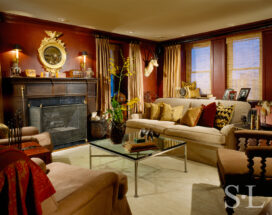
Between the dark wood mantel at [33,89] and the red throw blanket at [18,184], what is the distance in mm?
3398

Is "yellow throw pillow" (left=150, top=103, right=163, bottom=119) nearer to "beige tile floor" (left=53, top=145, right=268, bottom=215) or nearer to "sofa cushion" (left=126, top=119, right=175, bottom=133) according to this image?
"sofa cushion" (left=126, top=119, right=175, bottom=133)

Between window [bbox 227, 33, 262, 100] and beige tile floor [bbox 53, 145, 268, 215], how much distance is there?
2897 millimetres

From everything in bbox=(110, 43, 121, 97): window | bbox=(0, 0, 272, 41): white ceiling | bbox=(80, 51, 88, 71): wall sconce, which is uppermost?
bbox=(0, 0, 272, 41): white ceiling

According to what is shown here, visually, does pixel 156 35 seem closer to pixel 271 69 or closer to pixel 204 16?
pixel 204 16

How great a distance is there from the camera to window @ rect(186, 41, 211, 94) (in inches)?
234

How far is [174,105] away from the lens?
15.1ft

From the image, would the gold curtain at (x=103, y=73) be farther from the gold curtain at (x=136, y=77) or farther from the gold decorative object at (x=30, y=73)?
the gold decorative object at (x=30, y=73)

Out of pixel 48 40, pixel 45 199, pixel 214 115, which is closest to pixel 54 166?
pixel 45 199

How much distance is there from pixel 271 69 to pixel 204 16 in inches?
73.5

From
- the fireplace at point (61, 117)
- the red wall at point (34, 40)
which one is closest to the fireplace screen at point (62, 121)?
the fireplace at point (61, 117)

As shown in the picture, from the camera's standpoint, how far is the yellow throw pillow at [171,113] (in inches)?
168

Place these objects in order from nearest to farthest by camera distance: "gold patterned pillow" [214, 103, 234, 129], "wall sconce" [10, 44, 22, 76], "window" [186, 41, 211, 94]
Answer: "gold patterned pillow" [214, 103, 234, 129], "wall sconce" [10, 44, 22, 76], "window" [186, 41, 211, 94]

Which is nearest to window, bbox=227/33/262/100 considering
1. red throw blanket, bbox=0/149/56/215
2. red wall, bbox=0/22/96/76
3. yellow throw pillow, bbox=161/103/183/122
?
yellow throw pillow, bbox=161/103/183/122

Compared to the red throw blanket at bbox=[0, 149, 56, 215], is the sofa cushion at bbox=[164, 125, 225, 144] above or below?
below
